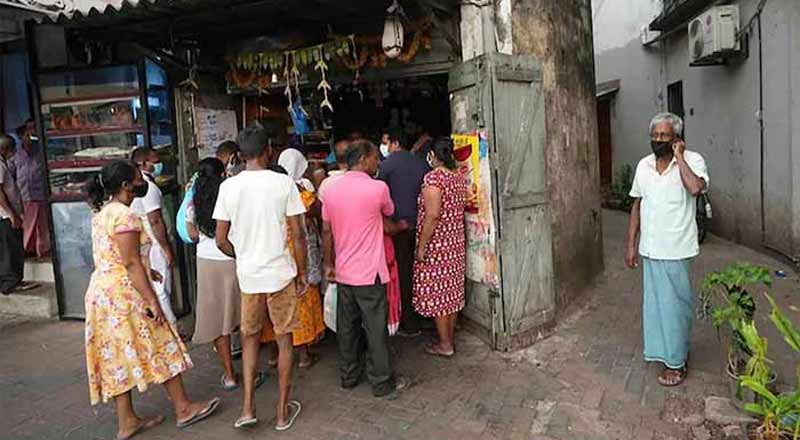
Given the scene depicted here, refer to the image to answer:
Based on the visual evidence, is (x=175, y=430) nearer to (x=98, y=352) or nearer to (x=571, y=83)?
(x=98, y=352)

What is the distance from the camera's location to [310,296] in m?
4.77

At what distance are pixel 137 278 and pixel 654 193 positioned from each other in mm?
3300

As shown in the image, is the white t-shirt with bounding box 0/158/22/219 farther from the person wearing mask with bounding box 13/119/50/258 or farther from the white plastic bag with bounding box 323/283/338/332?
the white plastic bag with bounding box 323/283/338/332

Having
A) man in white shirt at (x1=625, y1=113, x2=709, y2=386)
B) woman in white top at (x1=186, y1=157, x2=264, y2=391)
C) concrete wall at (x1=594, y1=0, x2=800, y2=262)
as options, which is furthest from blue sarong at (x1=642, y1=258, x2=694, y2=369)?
concrete wall at (x1=594, y1=0, x2=800, y2=262)

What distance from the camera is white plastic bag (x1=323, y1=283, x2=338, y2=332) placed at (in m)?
4.61

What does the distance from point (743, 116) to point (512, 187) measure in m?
5.26

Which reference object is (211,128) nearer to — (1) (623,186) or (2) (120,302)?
(2) (120,302)

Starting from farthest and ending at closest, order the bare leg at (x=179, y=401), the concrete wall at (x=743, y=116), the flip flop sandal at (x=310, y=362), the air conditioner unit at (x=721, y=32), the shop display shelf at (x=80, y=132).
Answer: the air conditioner unit at (x=721, y=32) < the concrete wall at (x=743, y=116) < the shop display shelf at (x=80, y=132) < the flip flop sandal at (x=310, y=362) < the bare leg at (x=179, y=401)

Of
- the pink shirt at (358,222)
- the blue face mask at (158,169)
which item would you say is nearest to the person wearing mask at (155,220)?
the blue face mask at (158,169)

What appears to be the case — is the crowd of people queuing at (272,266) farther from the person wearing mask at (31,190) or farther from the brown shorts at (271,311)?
Result: the person wearing mask at (31,190)

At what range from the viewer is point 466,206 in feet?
16.6

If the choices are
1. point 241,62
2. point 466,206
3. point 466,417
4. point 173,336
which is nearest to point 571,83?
point 466,206

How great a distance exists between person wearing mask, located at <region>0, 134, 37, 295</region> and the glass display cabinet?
67cm

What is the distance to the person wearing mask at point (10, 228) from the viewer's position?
6.61 meters
